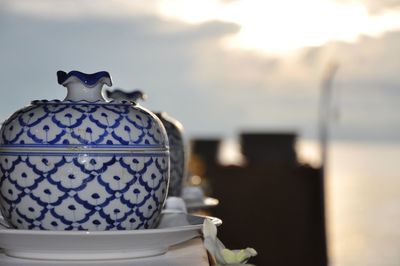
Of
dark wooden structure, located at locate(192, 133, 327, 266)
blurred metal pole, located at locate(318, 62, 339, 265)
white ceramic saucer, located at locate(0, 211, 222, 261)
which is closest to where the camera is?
white ceramic saucer, located at locate(0, 211, 222, 261)

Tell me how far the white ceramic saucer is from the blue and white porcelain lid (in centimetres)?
7

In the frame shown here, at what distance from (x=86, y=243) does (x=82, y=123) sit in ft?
0.32

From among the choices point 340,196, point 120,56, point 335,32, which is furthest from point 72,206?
point 340,196

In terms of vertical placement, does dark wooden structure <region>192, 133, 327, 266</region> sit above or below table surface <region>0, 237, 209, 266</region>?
below

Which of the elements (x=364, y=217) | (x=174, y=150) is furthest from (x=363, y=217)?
(x=174, y=150)

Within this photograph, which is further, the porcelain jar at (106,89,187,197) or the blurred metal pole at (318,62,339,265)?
the blurred metal pole at (318,62,339,265)

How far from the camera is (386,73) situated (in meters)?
6.04

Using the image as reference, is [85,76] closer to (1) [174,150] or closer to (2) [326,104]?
(1) [174,150]

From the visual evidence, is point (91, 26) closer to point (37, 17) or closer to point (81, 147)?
point (37, 17)

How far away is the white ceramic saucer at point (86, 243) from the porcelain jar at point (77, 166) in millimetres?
29

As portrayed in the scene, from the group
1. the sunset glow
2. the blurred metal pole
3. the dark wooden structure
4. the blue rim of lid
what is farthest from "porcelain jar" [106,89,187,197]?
the blurred metal pole

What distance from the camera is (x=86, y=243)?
61cm

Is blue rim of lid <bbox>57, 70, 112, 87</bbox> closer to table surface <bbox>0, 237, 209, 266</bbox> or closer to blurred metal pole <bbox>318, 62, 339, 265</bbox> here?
table surface <bbox>0, 237, 209, 266</bbox>

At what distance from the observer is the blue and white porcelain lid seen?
2.08ft
